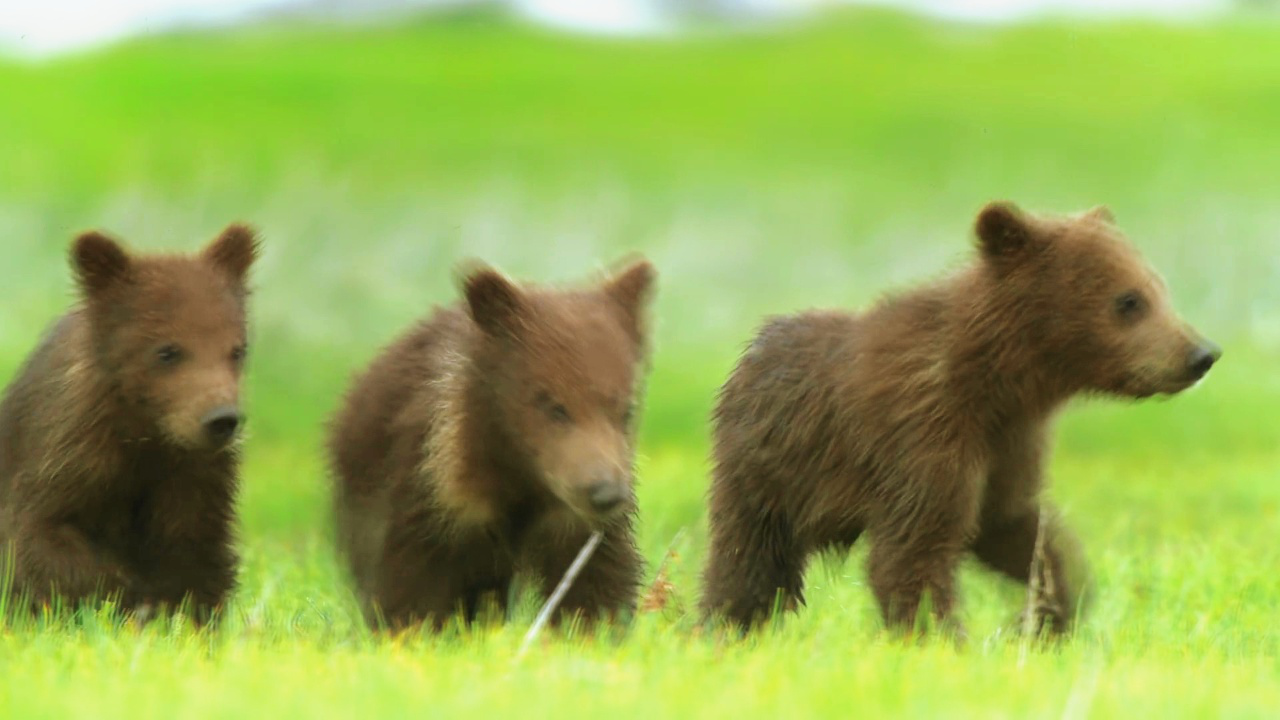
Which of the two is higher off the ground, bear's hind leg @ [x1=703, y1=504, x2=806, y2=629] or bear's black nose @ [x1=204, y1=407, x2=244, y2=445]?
bear's black nose @ [x1=204, y1=407, x2=244, y2=445]

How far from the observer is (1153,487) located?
572 inches

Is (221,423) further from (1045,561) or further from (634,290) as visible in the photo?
(1045,561)

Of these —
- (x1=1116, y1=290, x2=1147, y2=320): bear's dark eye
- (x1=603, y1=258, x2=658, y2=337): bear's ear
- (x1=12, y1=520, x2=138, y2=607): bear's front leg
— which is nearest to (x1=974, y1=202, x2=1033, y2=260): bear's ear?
(x1=1116, y1=290, x2=1147, y2=320): bear's dark eye

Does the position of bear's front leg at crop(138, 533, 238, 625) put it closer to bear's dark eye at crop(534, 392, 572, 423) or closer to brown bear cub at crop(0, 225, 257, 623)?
brown bear cub at crop(0, 225, 257, 623)

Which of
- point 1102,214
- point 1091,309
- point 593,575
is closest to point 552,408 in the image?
point 593,575

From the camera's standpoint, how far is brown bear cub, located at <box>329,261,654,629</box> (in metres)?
6.25

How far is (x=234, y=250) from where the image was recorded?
24.4 feet

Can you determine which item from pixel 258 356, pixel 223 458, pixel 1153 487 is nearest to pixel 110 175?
pixel 258 356

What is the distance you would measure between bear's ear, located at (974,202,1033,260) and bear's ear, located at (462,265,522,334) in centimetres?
199

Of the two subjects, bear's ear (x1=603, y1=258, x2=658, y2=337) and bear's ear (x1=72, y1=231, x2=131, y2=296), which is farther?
bear's ear (x1=72, y1=231, x2=131, y2=296)

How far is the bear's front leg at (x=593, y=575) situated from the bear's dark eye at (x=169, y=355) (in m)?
1.59

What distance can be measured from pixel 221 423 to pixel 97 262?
3.01 feet

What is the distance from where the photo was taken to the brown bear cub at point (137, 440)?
276 inches

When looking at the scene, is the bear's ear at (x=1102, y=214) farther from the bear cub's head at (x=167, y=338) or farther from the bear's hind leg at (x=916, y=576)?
the bear cub's head at (x=167, y=338)
